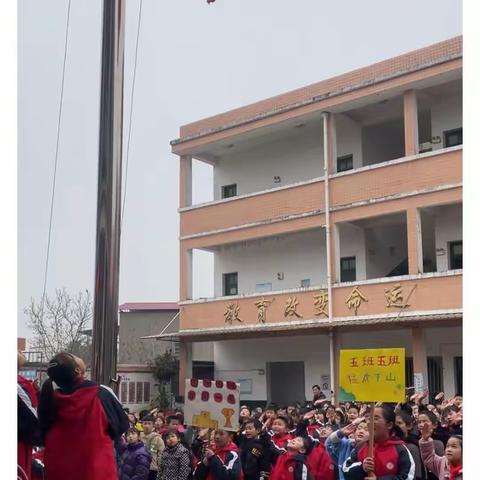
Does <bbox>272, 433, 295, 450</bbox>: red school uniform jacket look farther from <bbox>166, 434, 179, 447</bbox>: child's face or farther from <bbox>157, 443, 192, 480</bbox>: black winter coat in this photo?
<bbox>166, 434, 179, 447</bbox>: child's face

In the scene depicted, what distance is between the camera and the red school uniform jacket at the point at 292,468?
7.55 meters

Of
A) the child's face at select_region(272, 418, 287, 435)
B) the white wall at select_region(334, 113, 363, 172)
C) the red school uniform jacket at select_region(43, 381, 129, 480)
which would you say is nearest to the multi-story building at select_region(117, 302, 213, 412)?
the white wall at select_region(334, 113, 363, 172)

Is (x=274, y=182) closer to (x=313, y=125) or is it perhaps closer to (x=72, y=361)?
(x=313, y=125)

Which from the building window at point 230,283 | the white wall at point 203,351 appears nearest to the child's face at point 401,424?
the building window at point 230,283

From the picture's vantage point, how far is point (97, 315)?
4816mm

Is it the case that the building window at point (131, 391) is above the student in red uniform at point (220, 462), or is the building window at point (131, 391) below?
below

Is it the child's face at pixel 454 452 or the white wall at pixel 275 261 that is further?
the white wall at pixel 275 261

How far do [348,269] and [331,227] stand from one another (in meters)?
1.73

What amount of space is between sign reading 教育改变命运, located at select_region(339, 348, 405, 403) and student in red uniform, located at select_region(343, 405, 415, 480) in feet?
0.48

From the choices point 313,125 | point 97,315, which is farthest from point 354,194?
point 97,315

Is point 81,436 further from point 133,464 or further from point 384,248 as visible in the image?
point 384,248

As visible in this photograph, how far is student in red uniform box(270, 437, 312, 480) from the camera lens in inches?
298

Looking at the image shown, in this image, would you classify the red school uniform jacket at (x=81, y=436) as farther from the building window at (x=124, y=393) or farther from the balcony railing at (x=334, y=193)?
the building window at (x=124, y=393)
